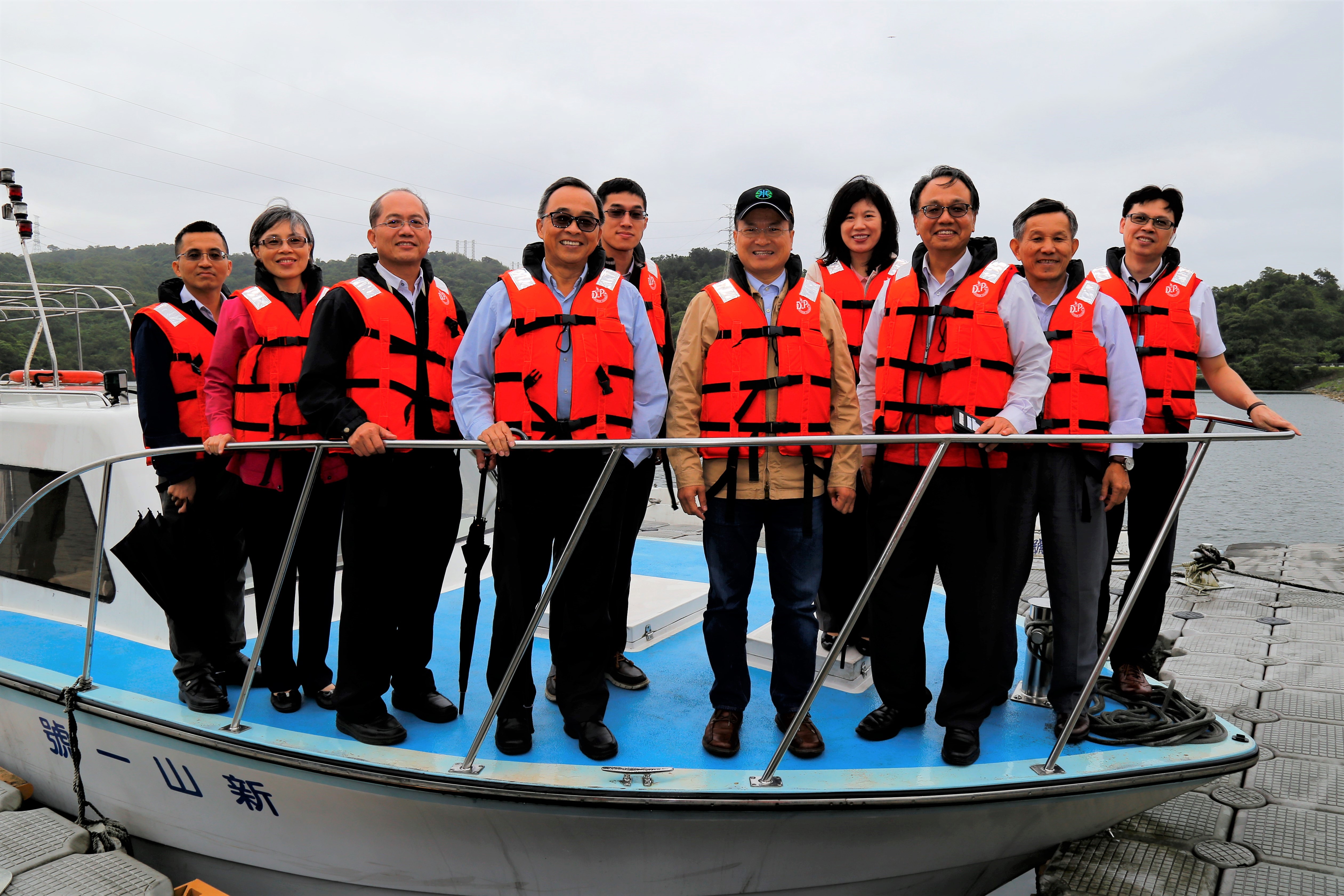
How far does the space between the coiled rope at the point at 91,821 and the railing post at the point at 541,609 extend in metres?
1.68

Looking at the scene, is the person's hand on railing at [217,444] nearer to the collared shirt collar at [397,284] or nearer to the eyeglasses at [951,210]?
the collared shirt collar at [397,284]

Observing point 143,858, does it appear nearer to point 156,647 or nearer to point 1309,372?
point 156,647

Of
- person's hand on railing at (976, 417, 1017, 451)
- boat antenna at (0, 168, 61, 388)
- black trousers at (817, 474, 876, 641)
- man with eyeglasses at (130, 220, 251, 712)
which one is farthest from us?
boat antenna at (0, 168, 61, 388)

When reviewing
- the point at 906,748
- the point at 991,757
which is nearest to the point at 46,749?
the point at 906,748

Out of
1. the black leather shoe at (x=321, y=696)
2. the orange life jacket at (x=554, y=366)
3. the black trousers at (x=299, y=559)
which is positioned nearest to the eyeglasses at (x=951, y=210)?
the orange life jacket at (x=554, y=366)

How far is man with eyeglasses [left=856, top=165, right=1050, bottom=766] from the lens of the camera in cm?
232

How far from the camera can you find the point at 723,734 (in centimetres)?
235

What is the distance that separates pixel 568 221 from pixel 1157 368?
88.8 inches

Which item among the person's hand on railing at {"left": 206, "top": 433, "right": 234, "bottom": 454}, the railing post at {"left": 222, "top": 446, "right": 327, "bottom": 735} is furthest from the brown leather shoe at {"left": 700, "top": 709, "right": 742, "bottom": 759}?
the person's hand on railing at {"left": 206, "top": 433, "right": 234, "bottom": 454}

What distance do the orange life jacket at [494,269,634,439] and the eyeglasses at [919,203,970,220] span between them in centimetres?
105

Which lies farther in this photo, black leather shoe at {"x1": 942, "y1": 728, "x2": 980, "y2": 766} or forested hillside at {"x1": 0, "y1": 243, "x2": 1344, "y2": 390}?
forested hillside at {"x1": 0, "y1": 243, "x2": 1344, "y2": 390}

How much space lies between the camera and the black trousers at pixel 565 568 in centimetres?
231

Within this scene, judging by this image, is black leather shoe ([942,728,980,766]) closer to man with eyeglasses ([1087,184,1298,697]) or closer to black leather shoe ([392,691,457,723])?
man with eyeglasses ([1087,184,1298,697])

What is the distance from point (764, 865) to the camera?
2.22 m
